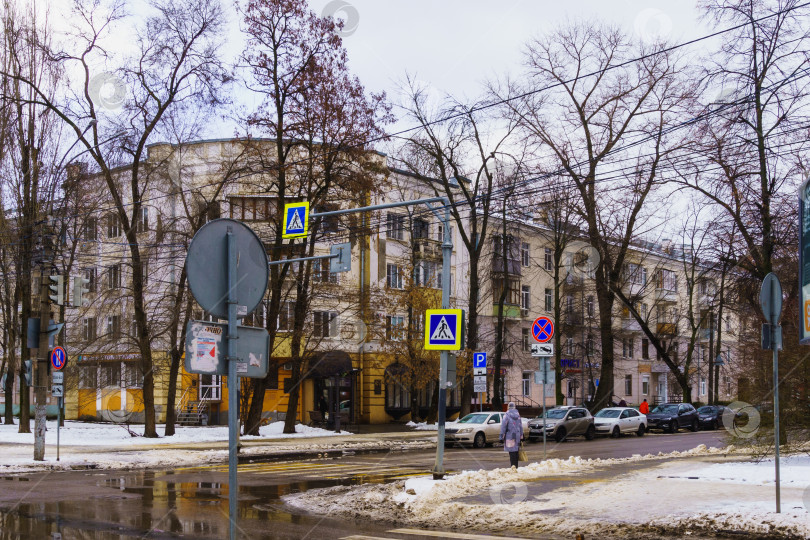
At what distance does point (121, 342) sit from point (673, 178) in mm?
24346

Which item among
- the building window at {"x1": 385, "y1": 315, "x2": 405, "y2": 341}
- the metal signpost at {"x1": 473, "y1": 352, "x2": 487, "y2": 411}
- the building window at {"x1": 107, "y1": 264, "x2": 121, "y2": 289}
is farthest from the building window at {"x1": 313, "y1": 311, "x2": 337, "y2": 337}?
the building window at {"x1": 107, "y1": 264, "x2": 121, "y2": 289}

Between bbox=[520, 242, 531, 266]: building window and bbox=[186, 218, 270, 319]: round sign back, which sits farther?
bbox=[520, 242, 531, 266]: building window

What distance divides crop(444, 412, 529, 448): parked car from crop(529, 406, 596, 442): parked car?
Answer: 2.60m

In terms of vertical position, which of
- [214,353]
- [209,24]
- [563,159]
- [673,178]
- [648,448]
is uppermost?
[209,24]

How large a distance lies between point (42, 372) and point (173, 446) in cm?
903

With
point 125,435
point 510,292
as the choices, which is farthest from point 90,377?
point 510,292

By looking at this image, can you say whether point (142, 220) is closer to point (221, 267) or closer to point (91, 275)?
point (91, 275)

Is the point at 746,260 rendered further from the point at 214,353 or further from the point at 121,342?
the point at 121,342

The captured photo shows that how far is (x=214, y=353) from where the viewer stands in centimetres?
618

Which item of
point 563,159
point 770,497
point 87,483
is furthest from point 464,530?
point 563,159

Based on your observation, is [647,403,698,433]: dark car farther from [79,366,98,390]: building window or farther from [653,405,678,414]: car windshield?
[79,366,98,390]: building window

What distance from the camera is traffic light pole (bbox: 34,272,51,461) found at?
21.9 meters

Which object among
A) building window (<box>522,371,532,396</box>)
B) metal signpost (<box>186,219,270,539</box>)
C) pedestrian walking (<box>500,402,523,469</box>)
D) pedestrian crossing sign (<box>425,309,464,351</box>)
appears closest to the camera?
metal signpost (<box>186,219,270,539</box>)

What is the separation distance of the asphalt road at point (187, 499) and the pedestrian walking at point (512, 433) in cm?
240
